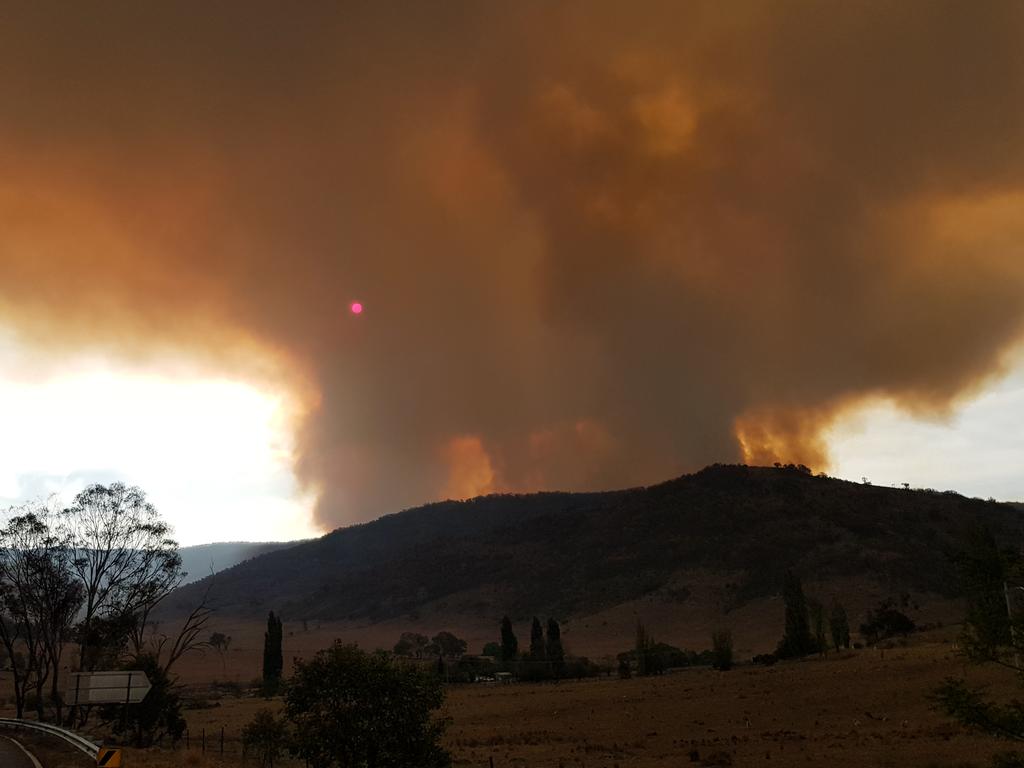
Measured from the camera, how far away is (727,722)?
50.2m

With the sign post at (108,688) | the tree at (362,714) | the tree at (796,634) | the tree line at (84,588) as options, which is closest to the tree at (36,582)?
the tree line at (84,588)

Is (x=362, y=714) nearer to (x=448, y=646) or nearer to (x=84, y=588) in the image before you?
(x=84, y=588)

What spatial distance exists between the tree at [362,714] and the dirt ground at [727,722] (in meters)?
8.71

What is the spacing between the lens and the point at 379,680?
890 inches

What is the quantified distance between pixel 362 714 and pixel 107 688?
16887 mm

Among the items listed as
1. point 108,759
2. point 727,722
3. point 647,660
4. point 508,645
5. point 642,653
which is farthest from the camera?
point 508,645

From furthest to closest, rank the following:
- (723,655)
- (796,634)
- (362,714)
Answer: (796,634) < (723,655) < (362,714)

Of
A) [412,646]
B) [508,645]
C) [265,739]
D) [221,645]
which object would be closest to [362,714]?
[265,739]

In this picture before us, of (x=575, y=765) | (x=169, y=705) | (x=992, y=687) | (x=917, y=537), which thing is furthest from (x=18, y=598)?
(x=917, y=537)

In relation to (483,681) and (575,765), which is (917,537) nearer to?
(483,681)

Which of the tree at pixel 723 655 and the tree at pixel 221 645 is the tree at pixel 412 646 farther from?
the tree at pixel 723 655

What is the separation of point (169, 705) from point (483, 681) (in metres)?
61.8

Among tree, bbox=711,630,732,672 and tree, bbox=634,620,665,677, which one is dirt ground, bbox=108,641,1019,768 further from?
tree, bbox=634,620,665,677

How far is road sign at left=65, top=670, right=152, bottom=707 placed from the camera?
3088 centimetres
